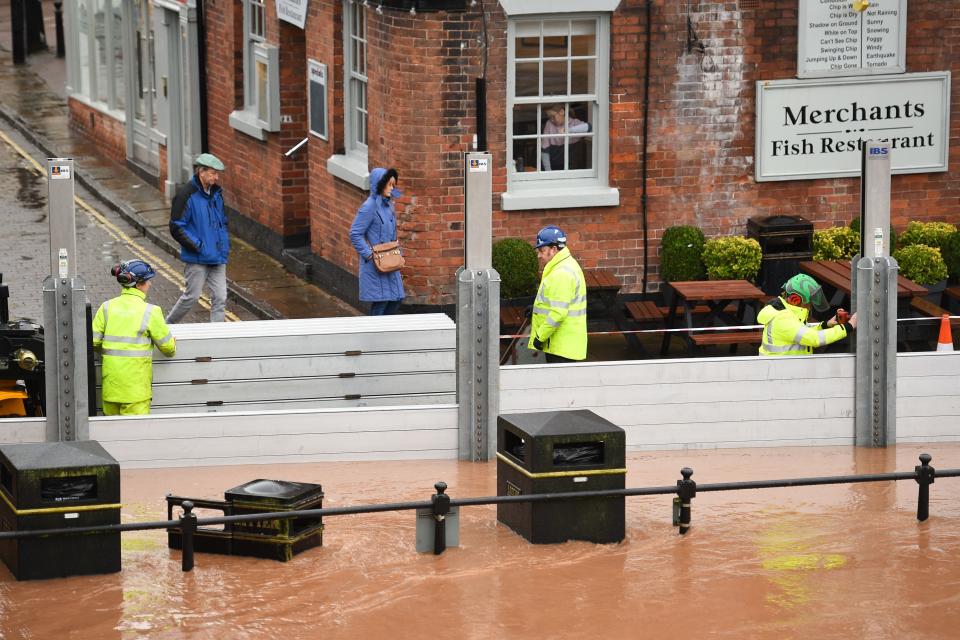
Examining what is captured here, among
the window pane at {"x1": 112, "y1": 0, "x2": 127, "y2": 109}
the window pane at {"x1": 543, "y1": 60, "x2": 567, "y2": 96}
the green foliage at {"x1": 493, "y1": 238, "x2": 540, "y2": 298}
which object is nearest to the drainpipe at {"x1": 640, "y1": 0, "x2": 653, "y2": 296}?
the window pane at {"x1": 543, "y1": 60, "x2": 567, "y2": 96}

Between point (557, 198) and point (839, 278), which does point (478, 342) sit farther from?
point (839, 278)

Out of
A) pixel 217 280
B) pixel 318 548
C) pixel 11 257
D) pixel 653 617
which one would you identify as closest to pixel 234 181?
pixel 11 257

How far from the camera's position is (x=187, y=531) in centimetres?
1069

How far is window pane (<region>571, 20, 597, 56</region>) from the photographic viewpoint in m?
17.8

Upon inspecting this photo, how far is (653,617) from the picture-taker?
34.1 feet

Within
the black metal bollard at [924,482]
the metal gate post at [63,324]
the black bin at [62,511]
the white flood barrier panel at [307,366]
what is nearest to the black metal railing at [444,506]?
the black metal bollard at [924,482]

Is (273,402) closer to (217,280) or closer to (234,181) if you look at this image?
(217,280)

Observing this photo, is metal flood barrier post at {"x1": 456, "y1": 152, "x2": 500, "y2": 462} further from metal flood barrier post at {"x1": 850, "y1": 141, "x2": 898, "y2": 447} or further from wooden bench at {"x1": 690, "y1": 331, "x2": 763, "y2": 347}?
wooden bench at {"x1": 690, "y1": 331, "x2": 763, "y2": 347}

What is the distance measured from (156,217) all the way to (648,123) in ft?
25.6

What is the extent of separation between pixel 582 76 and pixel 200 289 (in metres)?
4.26

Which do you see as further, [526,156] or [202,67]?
[202,67]

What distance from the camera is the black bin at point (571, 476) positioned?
11.5m

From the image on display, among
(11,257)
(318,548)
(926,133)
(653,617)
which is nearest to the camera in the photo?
(653,617)

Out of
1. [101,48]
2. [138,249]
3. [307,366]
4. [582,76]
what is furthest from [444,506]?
[101,48]
